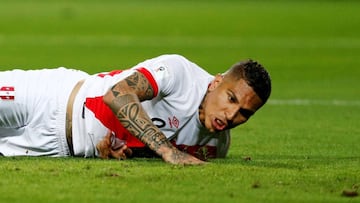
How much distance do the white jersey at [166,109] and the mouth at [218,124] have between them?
0.74 feet

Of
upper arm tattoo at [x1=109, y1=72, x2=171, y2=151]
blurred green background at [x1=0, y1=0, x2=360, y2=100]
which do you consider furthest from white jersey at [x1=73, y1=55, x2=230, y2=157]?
blurred green background at [x1=0, y1=0, x2=360, y2=100]

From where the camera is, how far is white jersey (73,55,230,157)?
858 centimetres

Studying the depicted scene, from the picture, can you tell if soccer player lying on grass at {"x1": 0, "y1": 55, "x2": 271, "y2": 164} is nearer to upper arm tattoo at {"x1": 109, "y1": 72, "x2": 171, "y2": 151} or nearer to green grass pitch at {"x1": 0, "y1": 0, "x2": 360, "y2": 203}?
upper arm tattoo at {"x1": 109, "y1": 72, "x2": 171, "y2": 151}

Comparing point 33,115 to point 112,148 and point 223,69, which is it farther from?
point 223,69

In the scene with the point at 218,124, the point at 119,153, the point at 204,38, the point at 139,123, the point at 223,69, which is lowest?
the point at 204,38

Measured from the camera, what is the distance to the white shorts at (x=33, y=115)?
8.89 metres

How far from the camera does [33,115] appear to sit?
8969mm

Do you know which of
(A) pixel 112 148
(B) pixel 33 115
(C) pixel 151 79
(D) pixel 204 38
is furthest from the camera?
(D) pixel 204 38

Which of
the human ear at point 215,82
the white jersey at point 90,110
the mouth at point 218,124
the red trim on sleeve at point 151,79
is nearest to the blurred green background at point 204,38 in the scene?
the white jersey at point 90,110

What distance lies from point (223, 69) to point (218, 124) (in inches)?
477

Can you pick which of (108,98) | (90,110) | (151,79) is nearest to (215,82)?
(151,79)

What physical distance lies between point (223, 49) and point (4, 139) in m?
16.8

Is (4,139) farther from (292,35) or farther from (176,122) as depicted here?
(292,35)

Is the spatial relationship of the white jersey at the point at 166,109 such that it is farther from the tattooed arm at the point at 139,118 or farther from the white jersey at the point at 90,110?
the tattooed arm at the point at 139,118
